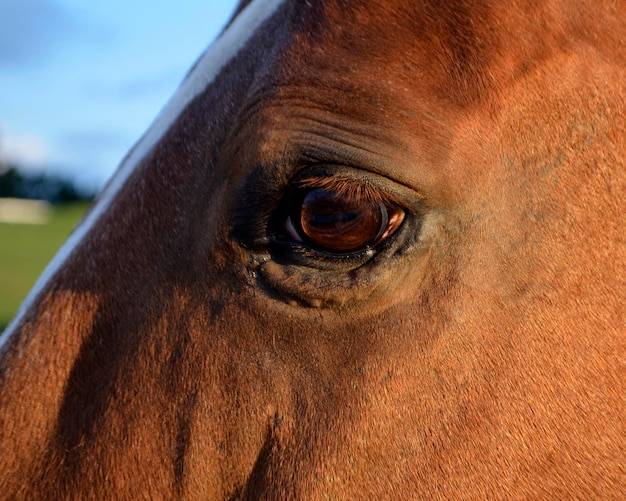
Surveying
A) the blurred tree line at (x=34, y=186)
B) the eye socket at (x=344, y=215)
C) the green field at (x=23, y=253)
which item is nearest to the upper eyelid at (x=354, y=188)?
the eye socket at (x=344, y=215)

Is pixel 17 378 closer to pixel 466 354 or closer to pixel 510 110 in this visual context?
pixel 466 354

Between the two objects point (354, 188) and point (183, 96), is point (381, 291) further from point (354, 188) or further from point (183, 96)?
point (183, 96)

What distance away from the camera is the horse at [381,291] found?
1.52m

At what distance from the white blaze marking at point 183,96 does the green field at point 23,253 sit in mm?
10427

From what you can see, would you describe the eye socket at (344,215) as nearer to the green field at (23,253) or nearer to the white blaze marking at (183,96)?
the white blaze marking at (183,96)

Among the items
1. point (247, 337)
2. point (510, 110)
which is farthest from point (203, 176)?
point (510, 110)

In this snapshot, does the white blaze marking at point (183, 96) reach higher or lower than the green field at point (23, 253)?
lower

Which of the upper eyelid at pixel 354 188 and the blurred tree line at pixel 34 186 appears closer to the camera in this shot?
the upper eyelid at pixel 354 188

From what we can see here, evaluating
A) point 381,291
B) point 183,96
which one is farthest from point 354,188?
point 183,96

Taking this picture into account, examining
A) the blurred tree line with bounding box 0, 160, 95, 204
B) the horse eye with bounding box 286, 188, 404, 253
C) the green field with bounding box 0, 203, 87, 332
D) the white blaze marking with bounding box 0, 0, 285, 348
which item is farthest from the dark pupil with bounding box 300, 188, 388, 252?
the blurred tree line with bounding box 0, 160, 95, 204

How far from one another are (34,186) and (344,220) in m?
42.1

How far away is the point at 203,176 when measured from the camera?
68.4 inches

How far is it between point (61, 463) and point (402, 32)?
1265 millimetres

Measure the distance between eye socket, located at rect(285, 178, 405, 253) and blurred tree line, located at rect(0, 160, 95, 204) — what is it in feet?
131
